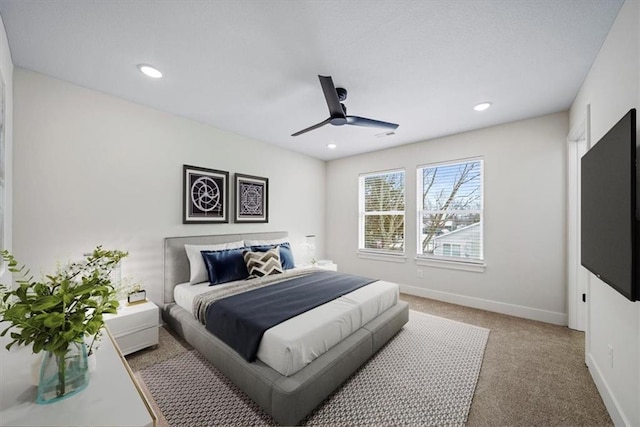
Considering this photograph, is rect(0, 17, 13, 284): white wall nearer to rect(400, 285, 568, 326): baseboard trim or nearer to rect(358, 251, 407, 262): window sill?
rect(358, 251, 407, 262): window sill

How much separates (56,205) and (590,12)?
4.39 metres

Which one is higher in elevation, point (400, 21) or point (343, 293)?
point (400, 21)

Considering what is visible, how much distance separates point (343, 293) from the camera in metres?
2.63

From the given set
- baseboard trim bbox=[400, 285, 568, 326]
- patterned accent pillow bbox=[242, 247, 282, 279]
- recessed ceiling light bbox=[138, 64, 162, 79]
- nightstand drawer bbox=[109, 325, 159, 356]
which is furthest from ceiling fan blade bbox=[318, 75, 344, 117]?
baseboard trim bbox=[400, 285, 568, 326]

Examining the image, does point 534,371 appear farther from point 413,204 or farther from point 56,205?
point 56,205

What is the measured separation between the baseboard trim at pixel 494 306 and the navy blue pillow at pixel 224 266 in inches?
109

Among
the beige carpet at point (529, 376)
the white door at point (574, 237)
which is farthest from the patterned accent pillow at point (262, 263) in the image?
the white door at point (574, 237)

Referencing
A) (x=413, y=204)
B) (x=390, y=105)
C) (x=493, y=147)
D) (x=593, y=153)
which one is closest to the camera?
(x=593, y=153)

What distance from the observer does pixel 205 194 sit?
3.49 meters

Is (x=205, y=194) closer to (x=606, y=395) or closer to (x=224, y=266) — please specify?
(x=224, y=266)

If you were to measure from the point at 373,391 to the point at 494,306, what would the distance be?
8.45 feet

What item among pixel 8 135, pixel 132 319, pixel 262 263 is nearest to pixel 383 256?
pixel 262 263

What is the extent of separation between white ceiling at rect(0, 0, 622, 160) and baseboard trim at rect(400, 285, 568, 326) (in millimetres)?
2487

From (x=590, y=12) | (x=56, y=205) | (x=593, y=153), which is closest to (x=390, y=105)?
(x=590, y=12)
